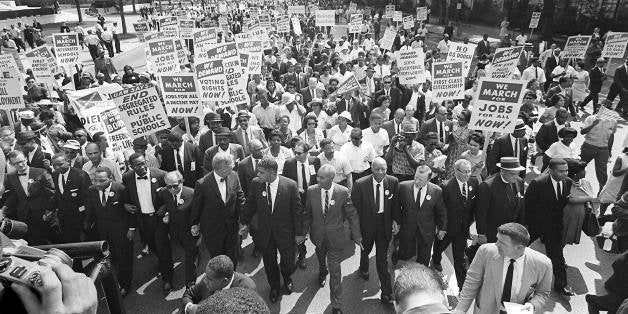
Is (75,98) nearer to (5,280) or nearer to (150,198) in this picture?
(150,198)

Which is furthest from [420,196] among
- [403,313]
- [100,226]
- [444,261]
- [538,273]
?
[100,226]

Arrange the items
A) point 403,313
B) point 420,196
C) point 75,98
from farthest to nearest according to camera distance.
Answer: point 75,98, point 420,196, point 403,313

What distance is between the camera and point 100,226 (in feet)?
20.2

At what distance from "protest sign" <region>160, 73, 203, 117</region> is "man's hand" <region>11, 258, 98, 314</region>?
7190 millimetres

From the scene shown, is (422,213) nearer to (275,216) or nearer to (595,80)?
(275,216)

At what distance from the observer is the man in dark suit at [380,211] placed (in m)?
5.89

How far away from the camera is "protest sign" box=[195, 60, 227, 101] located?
9242 millimetres

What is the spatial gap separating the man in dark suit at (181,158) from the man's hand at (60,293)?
626cm

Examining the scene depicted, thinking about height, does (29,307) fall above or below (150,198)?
above

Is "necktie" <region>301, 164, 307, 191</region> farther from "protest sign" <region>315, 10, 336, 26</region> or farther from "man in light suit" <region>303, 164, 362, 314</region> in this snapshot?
"protest sign" <region>315, 10, 336, 26</region>

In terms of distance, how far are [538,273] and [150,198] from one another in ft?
16.5

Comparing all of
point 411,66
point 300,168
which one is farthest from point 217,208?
point 411,66

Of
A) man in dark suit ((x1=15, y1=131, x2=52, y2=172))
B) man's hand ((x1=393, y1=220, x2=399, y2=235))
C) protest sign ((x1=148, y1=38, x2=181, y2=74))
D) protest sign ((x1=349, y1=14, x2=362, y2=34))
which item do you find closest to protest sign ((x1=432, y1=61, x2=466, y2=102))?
man's hand ((x1=393, y1=220, x2=399, y2=235))

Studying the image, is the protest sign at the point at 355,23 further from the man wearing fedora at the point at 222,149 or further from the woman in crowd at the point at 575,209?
the woman in crowd at the point at 575,209
